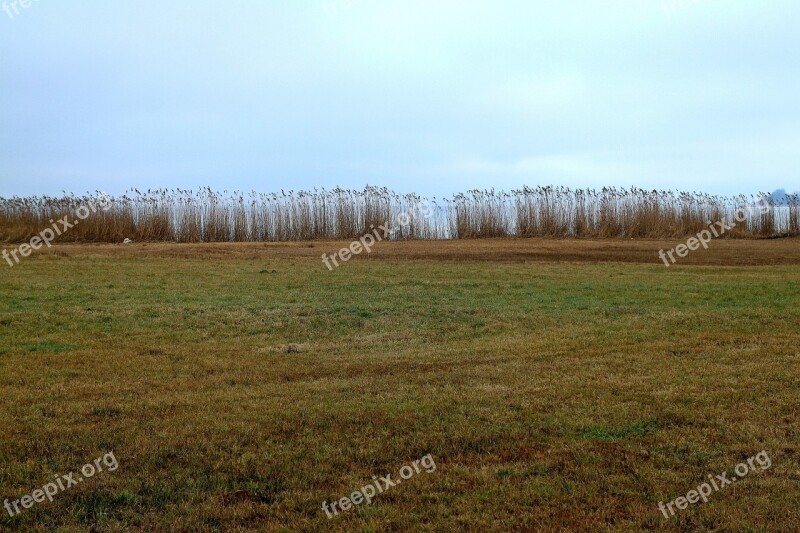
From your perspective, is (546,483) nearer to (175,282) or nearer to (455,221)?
(175,282)

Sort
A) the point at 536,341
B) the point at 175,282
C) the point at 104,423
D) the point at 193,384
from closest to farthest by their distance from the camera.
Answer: the point at 104,423 < the point at 193,384 < the point at 536,341 < the point at 175,282

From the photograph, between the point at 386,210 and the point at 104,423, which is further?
the point at 386,210

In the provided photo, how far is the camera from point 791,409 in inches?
252

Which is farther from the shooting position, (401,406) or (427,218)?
(427,218)

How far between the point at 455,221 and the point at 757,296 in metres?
19.9

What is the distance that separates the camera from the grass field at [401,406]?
452 cm

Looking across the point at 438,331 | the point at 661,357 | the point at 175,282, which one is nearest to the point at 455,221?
the point at 175,282

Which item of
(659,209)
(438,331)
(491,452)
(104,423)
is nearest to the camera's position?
(491,452)

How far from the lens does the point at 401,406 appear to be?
21.8 ft

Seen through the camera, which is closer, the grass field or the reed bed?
the grass field

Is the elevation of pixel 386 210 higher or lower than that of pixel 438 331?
higher

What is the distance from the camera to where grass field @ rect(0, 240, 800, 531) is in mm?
4523

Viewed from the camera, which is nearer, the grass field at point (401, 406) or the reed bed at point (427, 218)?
the grass field at point (401, 406)

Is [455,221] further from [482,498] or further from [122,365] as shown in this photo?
[482,498]
